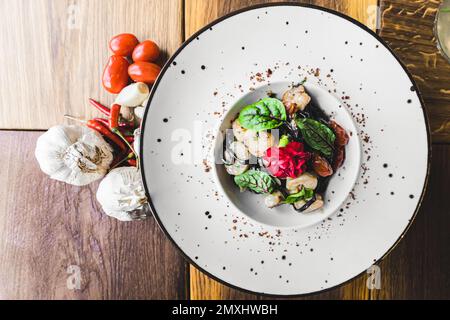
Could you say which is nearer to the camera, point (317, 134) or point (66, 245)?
point (317, 134)

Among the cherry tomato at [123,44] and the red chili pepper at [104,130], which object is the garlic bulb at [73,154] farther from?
the cherry tomato at [123,44]

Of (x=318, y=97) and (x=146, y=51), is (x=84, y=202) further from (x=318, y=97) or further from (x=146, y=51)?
(x=318, y=97)

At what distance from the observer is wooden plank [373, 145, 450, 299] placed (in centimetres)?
98

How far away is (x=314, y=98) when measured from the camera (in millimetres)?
812

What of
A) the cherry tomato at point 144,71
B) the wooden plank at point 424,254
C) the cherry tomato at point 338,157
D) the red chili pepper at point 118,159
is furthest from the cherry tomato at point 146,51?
the wooden plank at point 424,254

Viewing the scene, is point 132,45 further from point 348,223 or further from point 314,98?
point 348,223

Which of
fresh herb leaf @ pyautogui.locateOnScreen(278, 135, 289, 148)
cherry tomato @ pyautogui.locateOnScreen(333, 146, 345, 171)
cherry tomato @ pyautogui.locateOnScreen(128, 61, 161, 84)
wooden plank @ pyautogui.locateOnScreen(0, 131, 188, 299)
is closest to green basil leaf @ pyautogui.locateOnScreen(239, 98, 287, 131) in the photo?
fresh herb leaf @ pyautogui.locateOnScreen(278, 135, 289, 148)

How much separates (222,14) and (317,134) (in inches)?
15.3

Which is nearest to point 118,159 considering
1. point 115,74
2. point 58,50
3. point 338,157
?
point 115,74

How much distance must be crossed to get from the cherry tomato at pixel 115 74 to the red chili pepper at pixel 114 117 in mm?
49

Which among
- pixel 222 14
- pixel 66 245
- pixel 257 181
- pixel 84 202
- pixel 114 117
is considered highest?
pixel 222 14

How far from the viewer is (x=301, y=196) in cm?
78

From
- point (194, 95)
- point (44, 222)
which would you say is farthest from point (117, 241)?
point (194, 95)

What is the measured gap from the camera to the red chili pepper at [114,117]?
36.7 inches
